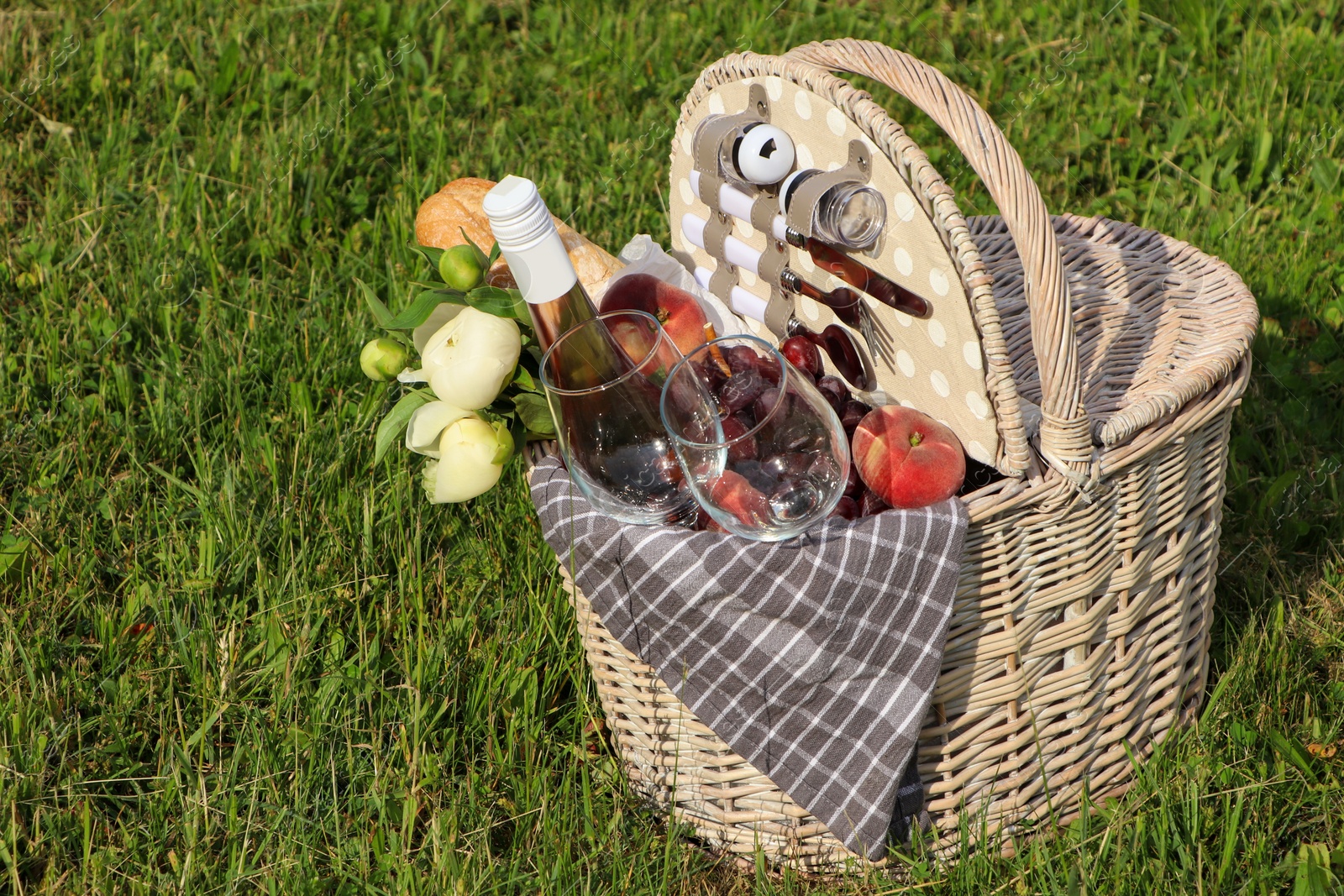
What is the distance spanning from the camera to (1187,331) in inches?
67.2

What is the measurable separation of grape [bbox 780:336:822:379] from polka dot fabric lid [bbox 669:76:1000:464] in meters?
0.07

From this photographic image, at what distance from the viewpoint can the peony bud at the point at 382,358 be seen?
1639 millimetres

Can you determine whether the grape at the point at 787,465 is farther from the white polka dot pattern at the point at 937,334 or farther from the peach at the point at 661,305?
the peach at the point at 661,305

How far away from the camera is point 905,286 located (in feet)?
4.81

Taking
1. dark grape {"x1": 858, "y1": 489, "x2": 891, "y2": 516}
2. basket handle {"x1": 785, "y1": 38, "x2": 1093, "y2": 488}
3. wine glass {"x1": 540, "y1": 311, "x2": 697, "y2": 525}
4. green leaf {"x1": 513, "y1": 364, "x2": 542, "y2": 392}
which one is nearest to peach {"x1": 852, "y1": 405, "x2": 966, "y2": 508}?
dark grape {"x1": 858, "y1": 489, "x2": 891, "y2": 516}

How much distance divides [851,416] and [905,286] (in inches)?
7.9

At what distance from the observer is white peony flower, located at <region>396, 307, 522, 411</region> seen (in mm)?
1490

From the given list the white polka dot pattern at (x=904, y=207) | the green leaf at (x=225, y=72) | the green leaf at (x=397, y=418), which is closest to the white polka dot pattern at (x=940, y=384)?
the white polka dot pattern at (x=904, y=207)

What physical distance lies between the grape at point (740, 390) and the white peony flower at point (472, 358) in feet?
0.96

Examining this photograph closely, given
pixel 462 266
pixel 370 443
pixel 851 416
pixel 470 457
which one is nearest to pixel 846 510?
pixel 851 416

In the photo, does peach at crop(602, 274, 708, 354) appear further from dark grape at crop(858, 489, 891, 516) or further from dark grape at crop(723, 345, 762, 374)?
dark grape at crop(858, 489, 891, 516)

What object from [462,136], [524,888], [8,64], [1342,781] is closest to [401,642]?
[524,888]

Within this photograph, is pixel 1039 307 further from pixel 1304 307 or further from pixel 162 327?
pixel 162 327

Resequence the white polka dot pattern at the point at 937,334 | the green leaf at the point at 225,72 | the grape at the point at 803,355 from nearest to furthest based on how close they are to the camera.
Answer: the white polka dot pattern at the point at 937,334
the grape at the point at 803,355
the green leaf at the point at 225,72
